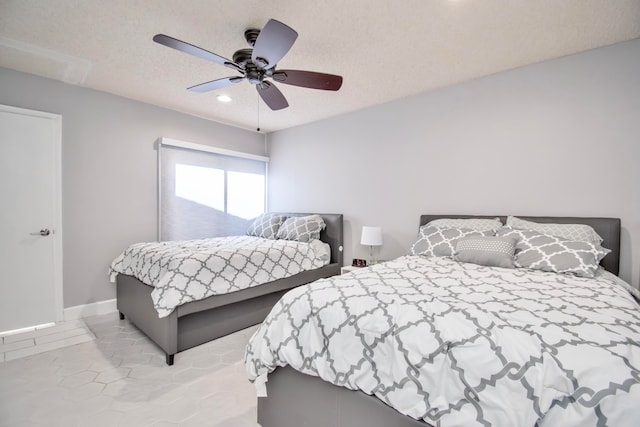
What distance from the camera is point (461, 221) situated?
9.03 feet

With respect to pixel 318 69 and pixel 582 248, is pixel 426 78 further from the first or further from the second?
pixel 582 248

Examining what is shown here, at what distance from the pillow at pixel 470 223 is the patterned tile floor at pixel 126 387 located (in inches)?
85.5

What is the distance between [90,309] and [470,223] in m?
4.15

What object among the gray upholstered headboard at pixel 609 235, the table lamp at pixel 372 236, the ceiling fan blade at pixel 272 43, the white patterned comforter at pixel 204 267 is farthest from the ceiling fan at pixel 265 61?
the gray upholstered headboard at pixel 609 235

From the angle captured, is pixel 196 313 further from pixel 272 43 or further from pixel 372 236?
pixel 272 43

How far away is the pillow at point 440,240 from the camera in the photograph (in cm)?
242

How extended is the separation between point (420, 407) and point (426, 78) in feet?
9.37

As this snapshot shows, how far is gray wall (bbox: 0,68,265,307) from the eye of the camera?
3004 millimetres

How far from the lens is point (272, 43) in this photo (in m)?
1.71

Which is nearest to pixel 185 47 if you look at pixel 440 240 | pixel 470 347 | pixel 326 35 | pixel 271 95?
pixel 271 95

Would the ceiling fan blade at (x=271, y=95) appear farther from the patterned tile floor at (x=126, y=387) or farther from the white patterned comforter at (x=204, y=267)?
the patterned tile floor at (x=126, y=387)

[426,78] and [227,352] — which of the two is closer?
[227,352]

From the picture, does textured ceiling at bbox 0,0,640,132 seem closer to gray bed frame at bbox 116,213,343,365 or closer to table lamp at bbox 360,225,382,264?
table lamp at bbox 360,225,382,264

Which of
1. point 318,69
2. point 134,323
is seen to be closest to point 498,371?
point 318,69
